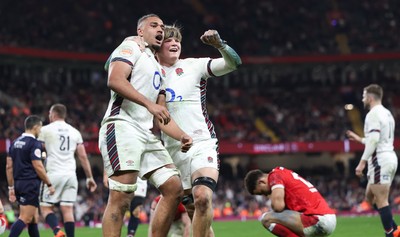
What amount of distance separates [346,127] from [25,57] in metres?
16.3

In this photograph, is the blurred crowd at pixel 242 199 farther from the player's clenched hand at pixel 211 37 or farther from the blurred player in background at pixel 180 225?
the player's clenched hand at pixel 211 37

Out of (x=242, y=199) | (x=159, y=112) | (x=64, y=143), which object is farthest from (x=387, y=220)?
(x=242, y=199)

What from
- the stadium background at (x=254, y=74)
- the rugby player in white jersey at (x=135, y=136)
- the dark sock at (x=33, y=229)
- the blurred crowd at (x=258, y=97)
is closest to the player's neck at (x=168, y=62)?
the rugby player in white jersey at (x=135, y=136)

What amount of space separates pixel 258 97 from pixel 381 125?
30789 millimetres

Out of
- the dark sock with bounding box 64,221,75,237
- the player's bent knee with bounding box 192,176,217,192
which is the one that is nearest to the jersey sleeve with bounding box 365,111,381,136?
the player's bent knee with bounding box 192,176,217,192

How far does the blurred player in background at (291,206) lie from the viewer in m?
7.59

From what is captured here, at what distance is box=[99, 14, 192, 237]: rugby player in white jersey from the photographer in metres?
6.57

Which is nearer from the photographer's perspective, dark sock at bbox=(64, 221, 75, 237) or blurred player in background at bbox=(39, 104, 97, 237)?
dark sock at bbox=(64, 221, 75, 237)

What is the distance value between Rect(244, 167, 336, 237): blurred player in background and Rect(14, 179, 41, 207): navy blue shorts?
14.7 ft

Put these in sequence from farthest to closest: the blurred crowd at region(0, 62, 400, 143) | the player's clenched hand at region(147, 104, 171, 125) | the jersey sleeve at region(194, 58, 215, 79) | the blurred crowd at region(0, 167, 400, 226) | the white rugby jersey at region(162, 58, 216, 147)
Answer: the blurred crowd at region(0, 62, 400, 143), the blurred crowd at region(0, 167, 400, 226), the jersey sleeve at region(194, 58, 215, 79), the white rugby jersey at region(162, 58, 216, 147), the player's clenched hand at region(147, 104, 171, 125)

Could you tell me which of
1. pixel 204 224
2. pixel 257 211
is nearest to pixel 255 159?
pixel 257 211

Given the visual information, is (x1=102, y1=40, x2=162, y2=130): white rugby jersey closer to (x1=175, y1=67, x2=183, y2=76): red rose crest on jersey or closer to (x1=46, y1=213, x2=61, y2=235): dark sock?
(x1=175, y1=67, x2=183, y2=76): red rose crest on jersey

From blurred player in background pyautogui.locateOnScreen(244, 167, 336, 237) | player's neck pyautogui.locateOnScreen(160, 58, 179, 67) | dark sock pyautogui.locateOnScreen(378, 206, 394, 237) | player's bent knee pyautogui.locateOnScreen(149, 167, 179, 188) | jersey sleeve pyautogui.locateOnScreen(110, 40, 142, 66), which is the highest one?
player's neck pyautogui.locateOnScreen(160, 58, 179, 67)

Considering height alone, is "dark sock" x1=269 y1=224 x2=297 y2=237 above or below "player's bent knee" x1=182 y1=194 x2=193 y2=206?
below
